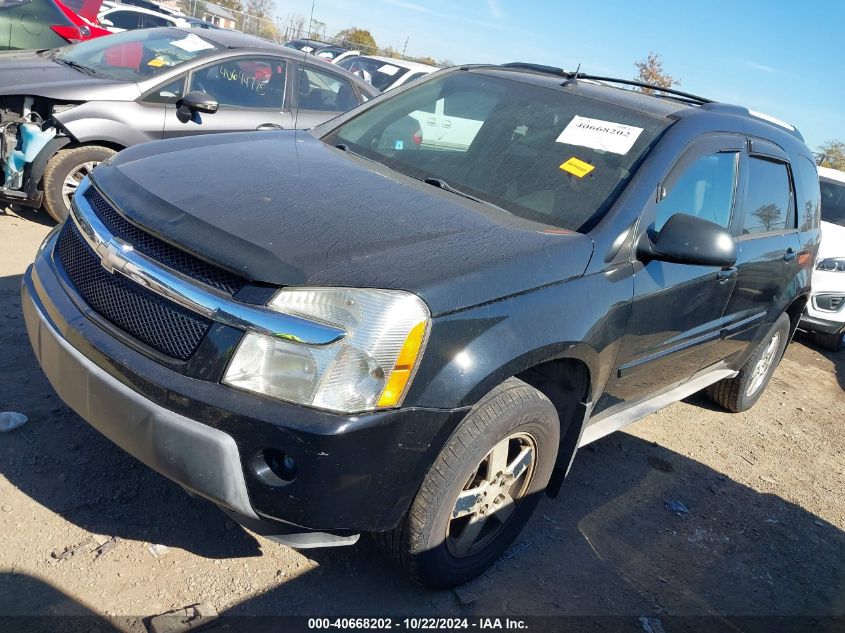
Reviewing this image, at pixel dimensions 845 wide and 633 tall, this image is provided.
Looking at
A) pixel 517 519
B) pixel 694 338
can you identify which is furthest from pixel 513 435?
pixel 694 338

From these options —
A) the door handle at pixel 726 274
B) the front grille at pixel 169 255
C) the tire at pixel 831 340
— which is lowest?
the tire at pixel 831 340

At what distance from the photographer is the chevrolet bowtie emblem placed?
7.82 feet

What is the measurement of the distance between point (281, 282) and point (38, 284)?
1.13 meters

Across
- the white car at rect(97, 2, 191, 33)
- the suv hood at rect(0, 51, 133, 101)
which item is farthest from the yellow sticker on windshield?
the white car at rect(97, 2, 191, 33)

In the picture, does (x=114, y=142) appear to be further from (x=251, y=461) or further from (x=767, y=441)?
(x=767, y=441)

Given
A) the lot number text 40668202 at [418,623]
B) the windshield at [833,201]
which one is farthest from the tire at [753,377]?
the windshield at [833,201]

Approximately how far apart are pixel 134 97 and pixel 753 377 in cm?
496

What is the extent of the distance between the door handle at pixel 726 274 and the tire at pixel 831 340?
15.0ft

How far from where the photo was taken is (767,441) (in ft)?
16.6

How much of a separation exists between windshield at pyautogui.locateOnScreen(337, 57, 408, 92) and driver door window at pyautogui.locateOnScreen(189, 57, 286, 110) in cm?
464

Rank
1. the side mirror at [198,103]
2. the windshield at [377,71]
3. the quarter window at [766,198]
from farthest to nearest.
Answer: the windshield at [377,71] < the side mirror at [198,103] < the quarter window at [766,198]

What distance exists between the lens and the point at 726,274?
3.62 meters

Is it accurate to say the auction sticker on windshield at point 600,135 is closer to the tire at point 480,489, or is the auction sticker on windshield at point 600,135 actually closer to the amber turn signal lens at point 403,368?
the tire at point 480,489

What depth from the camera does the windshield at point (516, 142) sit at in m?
3.08
